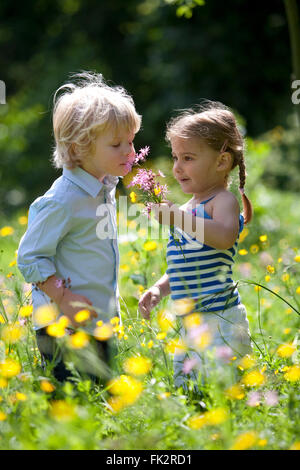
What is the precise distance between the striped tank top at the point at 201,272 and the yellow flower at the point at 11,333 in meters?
0.63

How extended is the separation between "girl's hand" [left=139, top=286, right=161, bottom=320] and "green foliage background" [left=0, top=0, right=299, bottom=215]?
6.55m

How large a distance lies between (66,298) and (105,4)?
1514 centimetres

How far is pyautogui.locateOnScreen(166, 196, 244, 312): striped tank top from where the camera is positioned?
2291 millimetres

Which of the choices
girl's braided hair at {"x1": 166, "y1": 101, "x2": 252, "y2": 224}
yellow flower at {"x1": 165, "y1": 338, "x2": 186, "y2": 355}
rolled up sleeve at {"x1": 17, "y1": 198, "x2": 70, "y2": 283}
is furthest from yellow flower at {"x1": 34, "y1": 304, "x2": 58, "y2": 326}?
girl's braided hair at {"x1": 166, "y1": 101, "x2": 252, "y2": 224}

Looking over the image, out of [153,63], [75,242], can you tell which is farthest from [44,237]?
[153,63]

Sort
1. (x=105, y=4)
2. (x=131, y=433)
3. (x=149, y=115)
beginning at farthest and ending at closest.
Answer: (x=105, y=4) < (x=149, y=115) < (x=131, y=433)

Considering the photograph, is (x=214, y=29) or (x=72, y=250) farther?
(x=214, y=29)

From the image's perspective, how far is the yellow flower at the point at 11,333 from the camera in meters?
2.06

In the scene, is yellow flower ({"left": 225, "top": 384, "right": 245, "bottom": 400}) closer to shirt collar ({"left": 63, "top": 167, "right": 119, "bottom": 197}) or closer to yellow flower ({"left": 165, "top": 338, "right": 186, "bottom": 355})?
yellow flower ({"left": 165, "top": 338, "right": 186, "bottom": 355})

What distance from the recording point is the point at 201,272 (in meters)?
2.31

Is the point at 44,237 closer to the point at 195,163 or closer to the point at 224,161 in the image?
the point at 195,163
